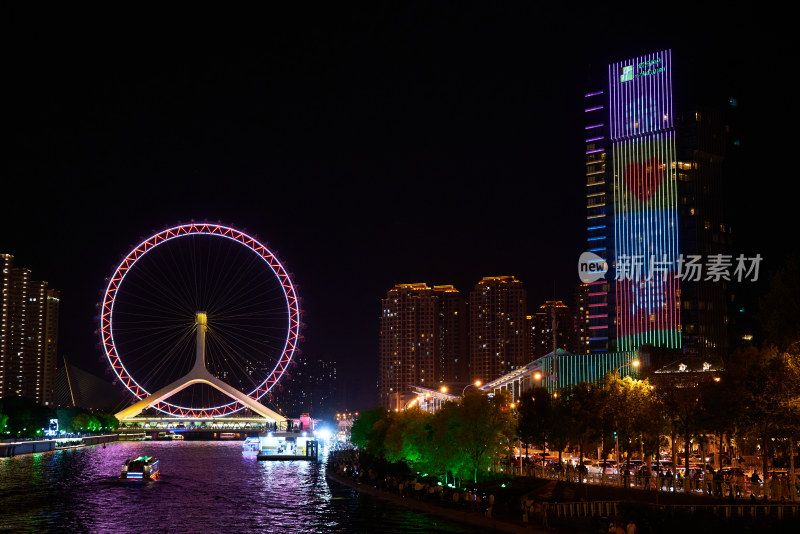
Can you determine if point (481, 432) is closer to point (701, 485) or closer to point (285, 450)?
point (701, 485)

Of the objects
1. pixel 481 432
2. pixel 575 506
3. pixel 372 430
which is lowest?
pixel 575 506

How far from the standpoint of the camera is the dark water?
52.9 meters

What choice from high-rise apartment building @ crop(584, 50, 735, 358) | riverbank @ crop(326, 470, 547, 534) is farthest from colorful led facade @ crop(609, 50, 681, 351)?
riverbank @ crop(326, 470, 547, 534)

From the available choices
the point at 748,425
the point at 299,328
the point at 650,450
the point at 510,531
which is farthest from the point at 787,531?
the point at 299,328

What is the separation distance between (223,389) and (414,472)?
3440 inches

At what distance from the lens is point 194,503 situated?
6512cm

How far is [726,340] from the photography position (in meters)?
149

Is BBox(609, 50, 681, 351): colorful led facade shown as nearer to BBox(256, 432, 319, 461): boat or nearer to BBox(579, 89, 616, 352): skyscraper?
BBox(579, 89, 616, 352): skyscraper

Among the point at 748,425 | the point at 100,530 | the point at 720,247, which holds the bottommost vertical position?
the point at 100,530

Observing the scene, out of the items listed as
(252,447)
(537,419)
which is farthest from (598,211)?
(537,419)

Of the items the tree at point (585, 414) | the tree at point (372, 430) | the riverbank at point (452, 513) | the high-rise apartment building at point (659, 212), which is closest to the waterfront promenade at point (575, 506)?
the riverbank at point (452, 513)

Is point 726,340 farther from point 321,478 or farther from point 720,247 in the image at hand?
point 321,478

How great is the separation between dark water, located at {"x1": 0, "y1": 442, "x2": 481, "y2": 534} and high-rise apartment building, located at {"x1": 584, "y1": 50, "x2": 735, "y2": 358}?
67.8 meters

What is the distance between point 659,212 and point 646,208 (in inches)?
84.5
